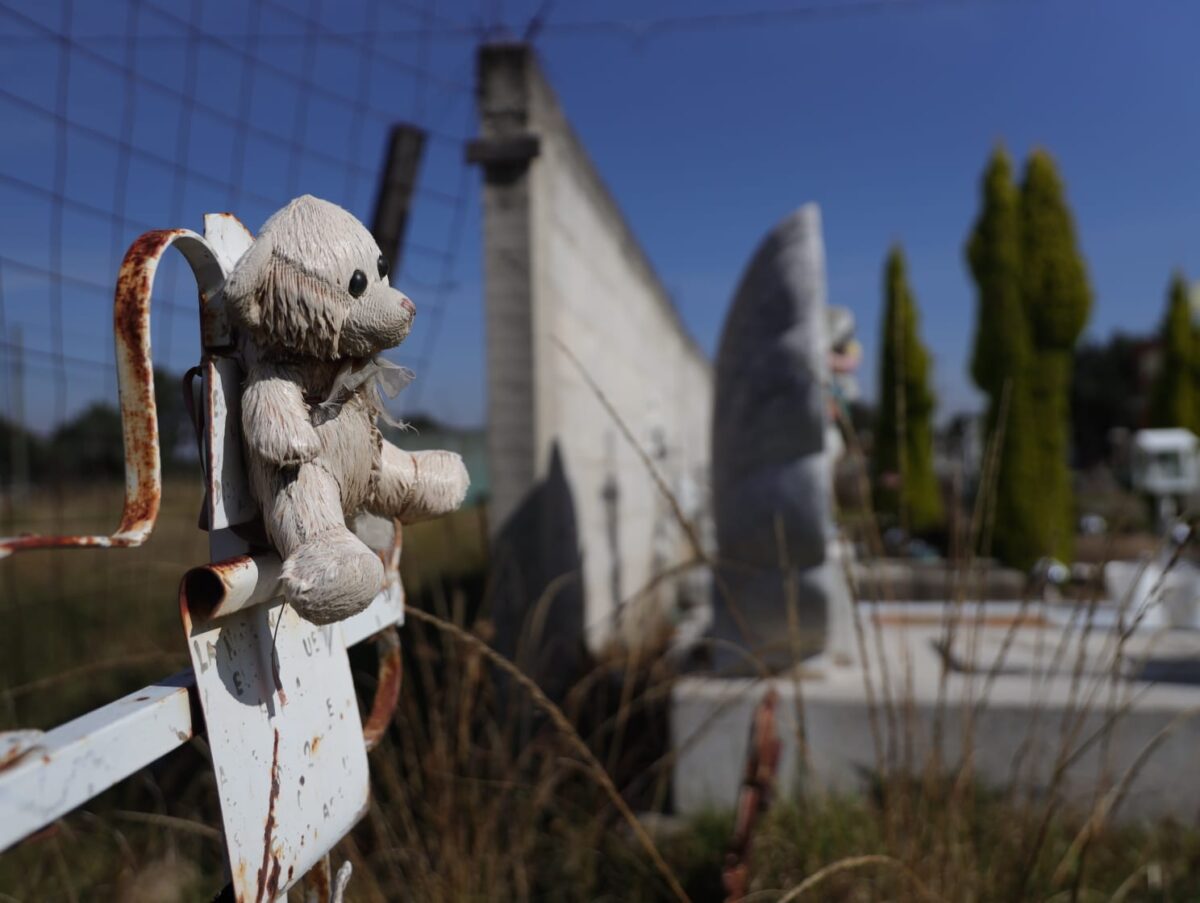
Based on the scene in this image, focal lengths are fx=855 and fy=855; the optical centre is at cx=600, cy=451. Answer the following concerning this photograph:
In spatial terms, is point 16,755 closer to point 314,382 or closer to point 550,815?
point 314,382

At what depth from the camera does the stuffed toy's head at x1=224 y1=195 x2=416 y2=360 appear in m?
0.68

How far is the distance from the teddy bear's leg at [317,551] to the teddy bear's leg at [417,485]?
0.31 feet

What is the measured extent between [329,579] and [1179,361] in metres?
14.8

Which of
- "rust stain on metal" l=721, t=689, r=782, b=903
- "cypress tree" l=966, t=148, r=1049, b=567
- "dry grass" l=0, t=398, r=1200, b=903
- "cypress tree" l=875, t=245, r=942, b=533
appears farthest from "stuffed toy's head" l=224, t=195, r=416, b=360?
"cypress tree" l=875, t=245, r=942, b=533

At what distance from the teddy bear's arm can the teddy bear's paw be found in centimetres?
7

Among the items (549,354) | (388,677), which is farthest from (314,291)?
(549,354)

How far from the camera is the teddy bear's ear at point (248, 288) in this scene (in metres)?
0.68

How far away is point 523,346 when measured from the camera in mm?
3111

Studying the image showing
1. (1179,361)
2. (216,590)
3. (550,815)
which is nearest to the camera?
(216,590)

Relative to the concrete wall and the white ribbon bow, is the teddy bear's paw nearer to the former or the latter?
the white ribbon bow

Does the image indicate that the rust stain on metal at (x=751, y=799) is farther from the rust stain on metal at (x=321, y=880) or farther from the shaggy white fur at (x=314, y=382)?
the shaggy white fur at (x=314, y=382)

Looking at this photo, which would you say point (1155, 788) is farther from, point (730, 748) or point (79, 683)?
point (79, 683)

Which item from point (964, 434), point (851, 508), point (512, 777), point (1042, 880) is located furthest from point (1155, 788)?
point (964, 434)

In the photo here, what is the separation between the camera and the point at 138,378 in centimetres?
65
